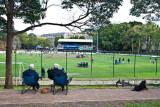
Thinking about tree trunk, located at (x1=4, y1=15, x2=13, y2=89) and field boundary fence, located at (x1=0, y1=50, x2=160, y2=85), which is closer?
tree trunk, located at (x1=4, y1=15, x2=13, y2=89)

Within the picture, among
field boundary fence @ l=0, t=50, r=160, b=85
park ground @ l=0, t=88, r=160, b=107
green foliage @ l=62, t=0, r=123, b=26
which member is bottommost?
field boundary fence @ l=0, t=50, r=160, b=85

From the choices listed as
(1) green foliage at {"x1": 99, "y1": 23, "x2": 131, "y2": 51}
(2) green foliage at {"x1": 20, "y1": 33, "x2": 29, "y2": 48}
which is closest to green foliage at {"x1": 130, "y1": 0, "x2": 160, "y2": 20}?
(1) green foliage at {"x1": 99, "y1": 23, "x2": 131, "y2": 51}

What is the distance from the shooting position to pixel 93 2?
9.70 metres

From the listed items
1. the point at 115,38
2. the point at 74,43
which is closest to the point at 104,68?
the point at 115,38

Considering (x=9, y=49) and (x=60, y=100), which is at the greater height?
(x=9, y=49)

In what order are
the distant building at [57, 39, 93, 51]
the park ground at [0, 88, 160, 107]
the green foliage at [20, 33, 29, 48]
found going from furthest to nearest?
the distant building at [57, 39, 93, 51], the green foliage at [20, 33, 29, 48], the park ground at [0, 88, 160, 107]

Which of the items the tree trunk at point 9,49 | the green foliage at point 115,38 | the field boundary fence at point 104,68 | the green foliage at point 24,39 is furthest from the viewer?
the green foliage at point 24,39

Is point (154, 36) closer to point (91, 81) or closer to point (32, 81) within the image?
point (91, 81)

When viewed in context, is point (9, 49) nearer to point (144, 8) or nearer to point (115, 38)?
point (144, 8)

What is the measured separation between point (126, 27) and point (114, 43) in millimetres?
8597

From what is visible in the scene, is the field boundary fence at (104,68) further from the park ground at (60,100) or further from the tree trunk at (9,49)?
the park ground at (60,100)

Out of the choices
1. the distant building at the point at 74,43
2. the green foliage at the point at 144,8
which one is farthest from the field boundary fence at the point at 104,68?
the distant building at the point at 74,43

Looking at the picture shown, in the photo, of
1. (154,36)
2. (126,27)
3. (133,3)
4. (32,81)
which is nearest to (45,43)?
(126,27)

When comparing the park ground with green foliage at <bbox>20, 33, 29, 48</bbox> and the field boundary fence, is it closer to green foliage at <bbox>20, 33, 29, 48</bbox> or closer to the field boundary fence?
the field boundary fence
